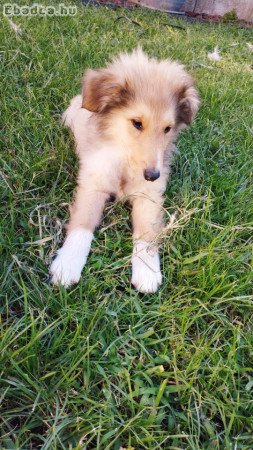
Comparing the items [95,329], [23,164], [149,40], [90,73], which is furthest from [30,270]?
[149,40]

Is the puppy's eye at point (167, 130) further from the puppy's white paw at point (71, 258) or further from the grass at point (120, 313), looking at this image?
the puppy's white paw at point (71, 258)

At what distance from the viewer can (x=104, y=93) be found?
2309 mm

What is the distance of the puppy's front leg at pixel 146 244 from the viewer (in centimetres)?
195

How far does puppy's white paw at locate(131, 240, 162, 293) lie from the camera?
1.94 metres

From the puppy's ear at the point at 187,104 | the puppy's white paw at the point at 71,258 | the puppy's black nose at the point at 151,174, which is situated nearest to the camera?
the puppy's white paw at the point at 71,258

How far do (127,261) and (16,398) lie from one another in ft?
2.81

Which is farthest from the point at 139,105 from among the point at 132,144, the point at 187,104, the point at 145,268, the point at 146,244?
the point at 145,268

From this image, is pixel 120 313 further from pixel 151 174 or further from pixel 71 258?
pixel 151 174

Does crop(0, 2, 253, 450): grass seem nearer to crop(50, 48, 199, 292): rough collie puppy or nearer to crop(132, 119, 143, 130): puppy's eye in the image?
crop(50, 48, 199, 292): rough collie puppy

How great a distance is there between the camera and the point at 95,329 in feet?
5.53

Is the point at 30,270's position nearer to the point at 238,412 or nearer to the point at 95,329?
the point at 95,329

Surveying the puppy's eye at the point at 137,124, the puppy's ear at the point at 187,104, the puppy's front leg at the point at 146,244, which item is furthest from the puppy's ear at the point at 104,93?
the puppy's front leg at the point at 146,244

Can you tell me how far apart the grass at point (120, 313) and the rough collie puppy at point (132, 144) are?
88 millimetres

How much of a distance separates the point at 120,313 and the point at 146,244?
0.47 meters
